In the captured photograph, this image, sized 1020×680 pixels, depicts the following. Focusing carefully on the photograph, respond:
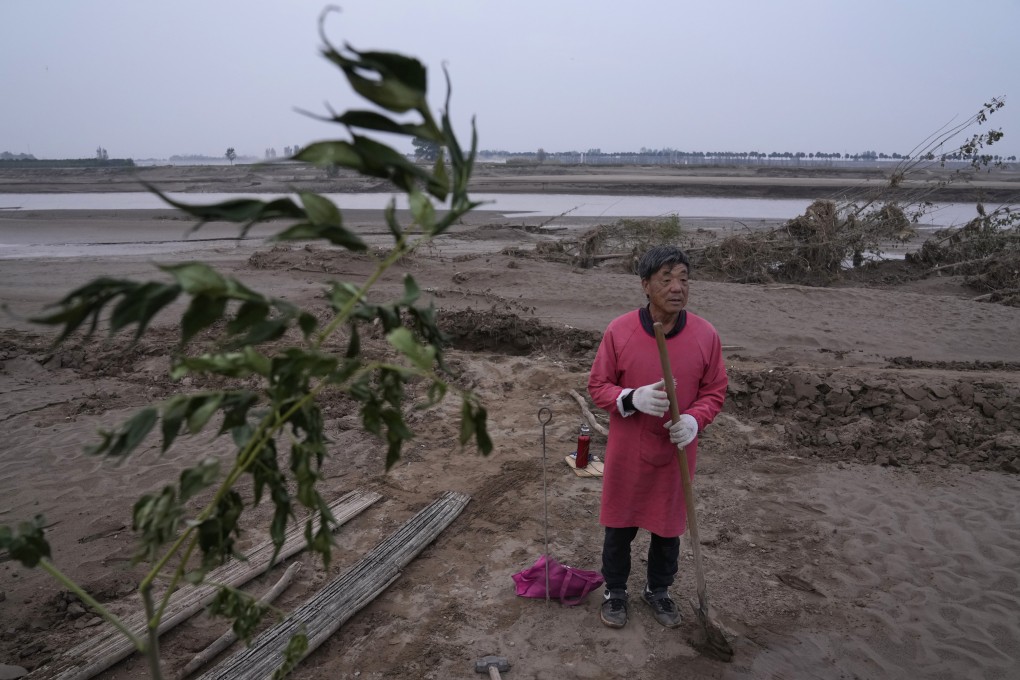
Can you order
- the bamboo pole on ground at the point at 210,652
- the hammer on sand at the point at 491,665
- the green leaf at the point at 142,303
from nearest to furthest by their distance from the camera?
1. the green leaf at the point at 142,303
2. the bamboo pole on ground at the point at 210,652
3. the hammer on sand at the point at 491,665

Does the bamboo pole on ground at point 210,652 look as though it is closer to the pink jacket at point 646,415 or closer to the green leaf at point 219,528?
the pink jacket at point 646,415

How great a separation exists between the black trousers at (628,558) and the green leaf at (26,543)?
274cm

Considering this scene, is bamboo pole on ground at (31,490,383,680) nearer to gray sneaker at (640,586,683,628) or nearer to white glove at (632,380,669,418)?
white glove at (632,380,669,418)

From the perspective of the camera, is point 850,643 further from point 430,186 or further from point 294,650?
point 430,186

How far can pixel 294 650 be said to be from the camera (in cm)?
159

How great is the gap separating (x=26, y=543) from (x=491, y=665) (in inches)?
102

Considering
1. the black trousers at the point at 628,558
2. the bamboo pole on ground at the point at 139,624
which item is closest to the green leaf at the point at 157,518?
the bamboo pole on ground at the point at 139,624

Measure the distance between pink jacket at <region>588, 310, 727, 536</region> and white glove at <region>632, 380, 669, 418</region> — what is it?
167 millimetres

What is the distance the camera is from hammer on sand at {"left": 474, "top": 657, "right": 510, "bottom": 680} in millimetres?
3433

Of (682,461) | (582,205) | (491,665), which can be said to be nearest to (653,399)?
(682,461)

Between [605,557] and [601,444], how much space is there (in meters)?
2.53

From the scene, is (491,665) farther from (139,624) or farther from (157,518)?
(157,518)

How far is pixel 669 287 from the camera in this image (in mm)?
3201

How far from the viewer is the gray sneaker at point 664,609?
377 cm
